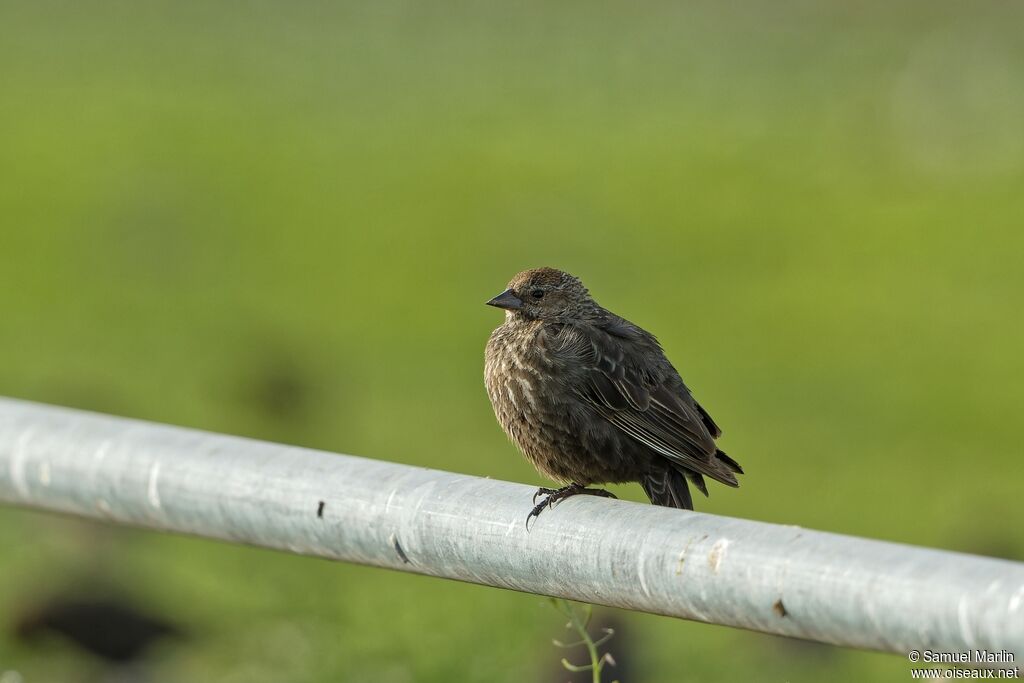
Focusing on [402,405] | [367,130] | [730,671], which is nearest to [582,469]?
[730,671]

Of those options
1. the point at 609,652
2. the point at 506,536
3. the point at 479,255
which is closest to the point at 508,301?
the point at 609,652

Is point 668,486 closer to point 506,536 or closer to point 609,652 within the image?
point 609,652

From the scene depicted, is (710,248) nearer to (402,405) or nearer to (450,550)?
(402,405)

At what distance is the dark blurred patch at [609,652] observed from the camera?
5090mm

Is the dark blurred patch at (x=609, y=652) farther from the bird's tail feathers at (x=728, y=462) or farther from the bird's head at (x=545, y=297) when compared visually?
the bird's head at (x=545, y=297)

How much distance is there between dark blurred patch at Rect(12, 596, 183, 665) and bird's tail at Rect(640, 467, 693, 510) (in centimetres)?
164

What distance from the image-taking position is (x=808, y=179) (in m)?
A: 21.8

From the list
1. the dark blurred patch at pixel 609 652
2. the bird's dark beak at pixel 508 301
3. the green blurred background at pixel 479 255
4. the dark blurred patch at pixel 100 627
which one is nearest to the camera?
the dark blurred patch at pixel 609 652

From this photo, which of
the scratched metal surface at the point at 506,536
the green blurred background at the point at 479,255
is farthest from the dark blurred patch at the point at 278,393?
the scratched metal surface at the point at 506,536

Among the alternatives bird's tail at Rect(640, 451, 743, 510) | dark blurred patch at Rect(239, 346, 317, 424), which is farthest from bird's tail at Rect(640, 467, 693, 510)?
dark blurred patch at Rect(239, 346, 317, 424)

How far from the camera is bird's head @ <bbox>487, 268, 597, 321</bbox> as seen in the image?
5762mm

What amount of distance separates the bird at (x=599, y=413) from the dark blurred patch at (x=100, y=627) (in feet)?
4.41

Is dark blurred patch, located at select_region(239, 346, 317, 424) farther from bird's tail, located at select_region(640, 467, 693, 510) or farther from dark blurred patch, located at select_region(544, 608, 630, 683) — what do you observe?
bird's tail, located at select_region(640, 467, 693, 510)

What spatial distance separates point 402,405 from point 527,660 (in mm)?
8338
